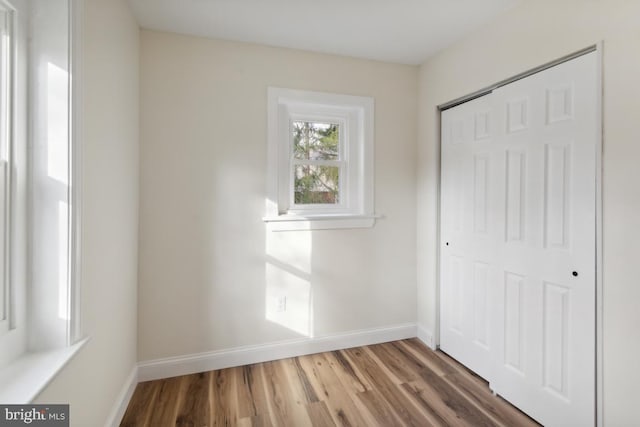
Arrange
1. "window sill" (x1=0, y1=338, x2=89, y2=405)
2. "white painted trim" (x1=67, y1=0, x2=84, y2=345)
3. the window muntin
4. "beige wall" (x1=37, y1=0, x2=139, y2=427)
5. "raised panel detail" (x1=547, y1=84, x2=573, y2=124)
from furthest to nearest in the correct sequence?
1. the window muntin
2. "raised panel detail" (x1=547, y1=84, x2=573, y2=124)
3. "beige wall" (x1=37, y1=0, x2=139, y2=427)
4. "white painted trim" (x1=67, y1=0, x2=84, y2=345)
5. "window sill" (x1=0, y1=338, x2=89, y2=405)

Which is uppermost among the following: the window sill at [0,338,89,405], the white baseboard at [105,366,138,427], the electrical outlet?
the window sill at [0,338,89,405]

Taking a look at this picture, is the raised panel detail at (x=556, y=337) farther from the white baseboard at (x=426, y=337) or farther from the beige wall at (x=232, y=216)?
the beige wall at (x=232, y=216)

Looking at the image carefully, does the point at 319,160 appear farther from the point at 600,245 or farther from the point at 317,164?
the point at 600,245

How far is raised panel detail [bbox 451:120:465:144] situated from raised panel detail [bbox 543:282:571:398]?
1208mm

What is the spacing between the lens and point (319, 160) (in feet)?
8.99

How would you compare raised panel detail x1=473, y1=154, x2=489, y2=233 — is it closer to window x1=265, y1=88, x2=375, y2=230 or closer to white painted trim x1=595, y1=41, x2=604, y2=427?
white painted trim x1=595, y1=41, x2=604, y2=427

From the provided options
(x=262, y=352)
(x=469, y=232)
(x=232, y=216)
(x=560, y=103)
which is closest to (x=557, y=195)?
(x=560, y=103)

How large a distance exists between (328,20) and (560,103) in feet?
4.91

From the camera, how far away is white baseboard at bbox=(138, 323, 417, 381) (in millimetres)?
2268

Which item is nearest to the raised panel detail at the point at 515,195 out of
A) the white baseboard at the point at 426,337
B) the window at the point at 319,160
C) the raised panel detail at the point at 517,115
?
the raised panel detail at the point at 517,115

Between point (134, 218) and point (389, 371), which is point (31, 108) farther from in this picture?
point (389, 371)

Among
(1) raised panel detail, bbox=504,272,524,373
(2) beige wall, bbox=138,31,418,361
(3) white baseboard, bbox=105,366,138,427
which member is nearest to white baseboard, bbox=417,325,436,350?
(2) beige wall, bbox=138,31,418,361

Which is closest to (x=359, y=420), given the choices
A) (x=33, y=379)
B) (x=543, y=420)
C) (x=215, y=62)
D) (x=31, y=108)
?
(x=543, y=420)

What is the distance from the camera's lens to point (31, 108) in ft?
3.94
